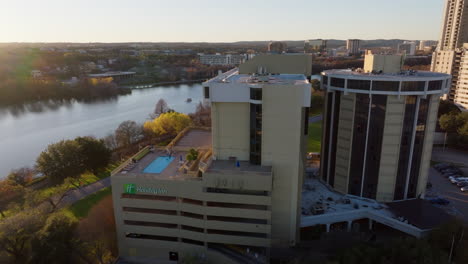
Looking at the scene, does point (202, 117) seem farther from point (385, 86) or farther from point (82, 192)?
point (385, 86)

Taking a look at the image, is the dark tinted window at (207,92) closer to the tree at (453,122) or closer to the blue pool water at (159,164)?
the blue pool water at (159,164)

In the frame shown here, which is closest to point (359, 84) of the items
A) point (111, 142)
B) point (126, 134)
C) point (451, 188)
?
point (451, 188)

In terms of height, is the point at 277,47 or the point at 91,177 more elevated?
the point at 277,47

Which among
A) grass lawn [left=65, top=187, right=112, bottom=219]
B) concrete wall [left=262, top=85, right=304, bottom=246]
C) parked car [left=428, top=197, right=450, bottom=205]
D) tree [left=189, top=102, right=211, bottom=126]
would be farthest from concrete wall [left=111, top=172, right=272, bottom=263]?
tree [left=189, top=102, right=211, bottom=126]

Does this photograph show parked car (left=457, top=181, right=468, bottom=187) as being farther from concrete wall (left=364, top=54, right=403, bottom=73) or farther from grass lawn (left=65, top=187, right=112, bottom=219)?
grass lawn (left=65, top=187, right=112, bottom=219)

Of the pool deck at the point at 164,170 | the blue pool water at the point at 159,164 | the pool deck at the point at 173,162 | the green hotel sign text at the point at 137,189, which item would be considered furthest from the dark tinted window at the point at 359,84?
the green hotel sign text at the point at 137,189

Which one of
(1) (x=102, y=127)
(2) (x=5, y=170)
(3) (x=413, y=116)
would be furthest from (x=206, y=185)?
(1) (x=102, y=127)

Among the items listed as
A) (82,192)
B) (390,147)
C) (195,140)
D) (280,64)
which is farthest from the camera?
(82,192)
